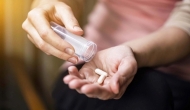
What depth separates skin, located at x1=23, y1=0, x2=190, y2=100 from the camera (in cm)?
49

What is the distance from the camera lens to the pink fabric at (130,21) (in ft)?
2.47

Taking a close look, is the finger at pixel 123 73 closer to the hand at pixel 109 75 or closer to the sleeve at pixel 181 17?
the hand at pixel 109 75

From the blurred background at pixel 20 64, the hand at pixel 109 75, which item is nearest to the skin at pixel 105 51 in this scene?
the hand at pixel 109 75

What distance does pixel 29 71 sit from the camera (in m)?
1.15

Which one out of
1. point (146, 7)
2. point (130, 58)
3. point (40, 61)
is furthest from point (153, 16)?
point (40, 61)

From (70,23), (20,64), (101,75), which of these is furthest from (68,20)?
(20,64)

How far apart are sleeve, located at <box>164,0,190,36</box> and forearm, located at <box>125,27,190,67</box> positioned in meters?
0.01

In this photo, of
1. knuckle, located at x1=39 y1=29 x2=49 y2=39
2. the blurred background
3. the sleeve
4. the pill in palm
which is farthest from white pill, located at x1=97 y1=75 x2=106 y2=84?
the blurred background

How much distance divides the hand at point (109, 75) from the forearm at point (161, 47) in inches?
2.2

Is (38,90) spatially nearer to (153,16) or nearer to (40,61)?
(40,61)

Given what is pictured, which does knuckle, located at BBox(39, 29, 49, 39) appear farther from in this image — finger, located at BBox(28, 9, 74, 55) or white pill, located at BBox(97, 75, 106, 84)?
white pill, located at BBox(97, 75, 106, 84)

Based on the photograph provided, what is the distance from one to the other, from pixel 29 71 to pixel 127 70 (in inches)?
Answer: 27.6

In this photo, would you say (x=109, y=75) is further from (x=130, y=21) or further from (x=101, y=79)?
(x=130, y=21)

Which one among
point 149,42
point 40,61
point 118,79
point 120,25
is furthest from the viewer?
point 40,61
